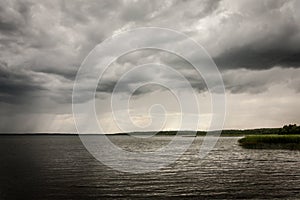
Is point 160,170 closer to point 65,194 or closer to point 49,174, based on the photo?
point 49,174

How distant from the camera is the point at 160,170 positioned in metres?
60.8

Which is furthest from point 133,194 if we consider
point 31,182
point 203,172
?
point 203,172

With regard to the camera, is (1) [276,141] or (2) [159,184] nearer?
(2) [159,184]

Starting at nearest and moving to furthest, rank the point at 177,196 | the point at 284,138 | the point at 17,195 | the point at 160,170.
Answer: the point at 177,196
the point at 17,195
the point at 160,170
the point at 284,138

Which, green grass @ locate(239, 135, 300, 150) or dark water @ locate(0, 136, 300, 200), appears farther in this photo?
green grass @ locate(239, 135, 300, 150)

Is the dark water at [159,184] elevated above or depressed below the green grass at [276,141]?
below

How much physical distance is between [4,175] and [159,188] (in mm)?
30536

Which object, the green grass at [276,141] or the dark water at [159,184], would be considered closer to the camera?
the dark water at [159,184]

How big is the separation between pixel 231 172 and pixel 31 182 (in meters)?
32.9

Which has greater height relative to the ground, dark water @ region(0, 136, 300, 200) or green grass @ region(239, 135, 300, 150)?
green grass @ region(239, 135, 300, 150)

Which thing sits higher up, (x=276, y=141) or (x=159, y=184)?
(x=276, y=141)

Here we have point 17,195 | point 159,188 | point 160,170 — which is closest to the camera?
point 17,195

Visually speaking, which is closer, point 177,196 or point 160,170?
point 177,196

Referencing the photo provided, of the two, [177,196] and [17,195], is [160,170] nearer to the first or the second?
[177,196]
